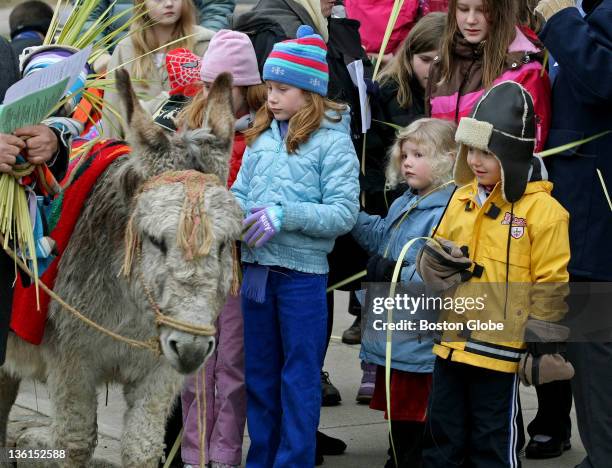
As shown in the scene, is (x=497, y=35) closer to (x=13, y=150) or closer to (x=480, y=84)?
(x=480, y=84)

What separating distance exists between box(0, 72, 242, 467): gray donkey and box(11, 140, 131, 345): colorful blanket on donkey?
0.04m

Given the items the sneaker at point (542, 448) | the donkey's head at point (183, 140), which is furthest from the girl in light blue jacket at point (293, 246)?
the sneaker at point (542, 448)

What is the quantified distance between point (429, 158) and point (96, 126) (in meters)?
1.64

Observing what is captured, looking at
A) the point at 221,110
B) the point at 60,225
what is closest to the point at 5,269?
the point at 60,225

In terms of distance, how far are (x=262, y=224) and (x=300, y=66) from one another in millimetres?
812

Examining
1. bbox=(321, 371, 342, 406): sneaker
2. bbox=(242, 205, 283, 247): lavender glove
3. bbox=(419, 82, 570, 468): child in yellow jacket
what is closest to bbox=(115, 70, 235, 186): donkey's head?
bbox=(242, 205, 283, 247): lavender glove

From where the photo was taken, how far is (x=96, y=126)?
5.68 m

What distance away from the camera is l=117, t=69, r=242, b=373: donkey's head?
4.42 m

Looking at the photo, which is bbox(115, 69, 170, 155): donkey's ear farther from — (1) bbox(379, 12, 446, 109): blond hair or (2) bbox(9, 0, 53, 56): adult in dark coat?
(2) bbox(9, 0, 53, 56): adult in dark coat

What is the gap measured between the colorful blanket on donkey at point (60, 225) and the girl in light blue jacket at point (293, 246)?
0.72m

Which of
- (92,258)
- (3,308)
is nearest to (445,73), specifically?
(92,258)

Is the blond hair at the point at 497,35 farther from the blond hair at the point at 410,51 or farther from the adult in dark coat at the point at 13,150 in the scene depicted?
the adult in dark coat at the point at 13,150

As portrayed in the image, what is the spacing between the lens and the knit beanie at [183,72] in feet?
20.3

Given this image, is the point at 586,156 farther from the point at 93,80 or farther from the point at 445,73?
the point at 93,80
